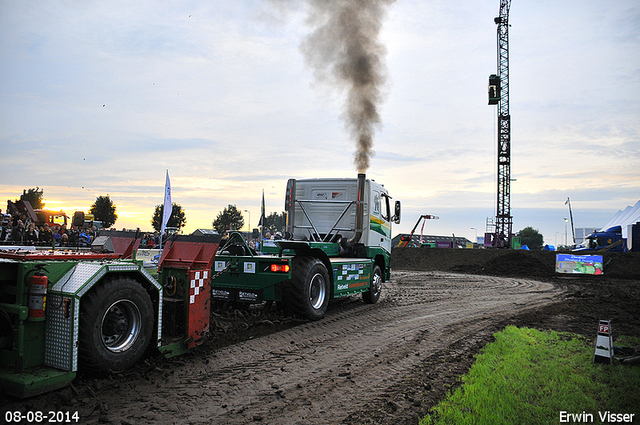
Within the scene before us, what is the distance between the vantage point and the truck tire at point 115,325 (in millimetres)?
4105

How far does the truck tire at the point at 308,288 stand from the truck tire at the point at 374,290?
2.47 m

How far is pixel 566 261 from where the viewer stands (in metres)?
22.3

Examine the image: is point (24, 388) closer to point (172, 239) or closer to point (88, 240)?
point (172, 239)

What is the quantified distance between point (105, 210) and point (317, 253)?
57271 mm

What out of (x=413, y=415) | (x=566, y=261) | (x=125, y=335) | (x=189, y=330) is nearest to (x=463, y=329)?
(x=413, y=415)

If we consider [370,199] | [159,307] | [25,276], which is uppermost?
[370,199]

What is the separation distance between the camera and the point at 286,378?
16.1ft

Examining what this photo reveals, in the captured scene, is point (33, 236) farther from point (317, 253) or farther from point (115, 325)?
point (115, 325)

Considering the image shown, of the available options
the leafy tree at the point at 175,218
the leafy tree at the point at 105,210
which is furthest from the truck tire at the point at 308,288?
the leafy tree at the point at 105,210

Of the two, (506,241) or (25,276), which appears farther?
(506,241)

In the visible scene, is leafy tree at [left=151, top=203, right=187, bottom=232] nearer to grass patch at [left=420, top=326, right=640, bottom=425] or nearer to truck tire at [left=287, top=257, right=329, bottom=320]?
truck tire at [left=287, top=257, right=329, bottom=320]

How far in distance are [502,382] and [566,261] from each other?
2059 centimetres

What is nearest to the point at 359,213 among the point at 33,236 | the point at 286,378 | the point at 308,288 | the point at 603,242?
the point at 308,288

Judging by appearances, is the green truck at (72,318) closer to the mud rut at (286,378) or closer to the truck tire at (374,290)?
the mud rut at (286,378)
